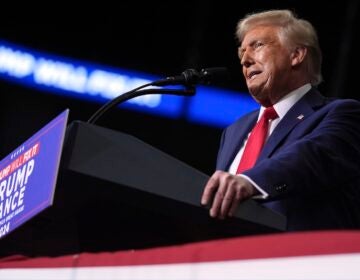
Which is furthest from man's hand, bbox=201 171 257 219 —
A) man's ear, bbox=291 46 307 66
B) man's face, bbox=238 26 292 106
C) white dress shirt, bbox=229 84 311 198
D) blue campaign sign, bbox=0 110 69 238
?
man's ear, bbox=291 46 307 66

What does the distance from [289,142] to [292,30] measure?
1.69ft

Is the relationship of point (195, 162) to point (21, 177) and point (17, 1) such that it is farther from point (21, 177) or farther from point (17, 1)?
point (21, 177)

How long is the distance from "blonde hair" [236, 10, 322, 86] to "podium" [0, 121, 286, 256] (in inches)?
35.7

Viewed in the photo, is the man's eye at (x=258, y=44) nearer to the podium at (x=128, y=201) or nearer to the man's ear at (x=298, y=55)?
the man's ear at (x=298, y=55)

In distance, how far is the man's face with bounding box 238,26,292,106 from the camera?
216 centimetres

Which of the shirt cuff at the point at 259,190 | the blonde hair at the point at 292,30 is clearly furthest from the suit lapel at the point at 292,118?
the shirt cuff at the point at 259,190

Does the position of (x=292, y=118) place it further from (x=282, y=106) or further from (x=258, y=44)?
(x=258, y=44)

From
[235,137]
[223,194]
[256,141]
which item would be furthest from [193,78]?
[223,194]

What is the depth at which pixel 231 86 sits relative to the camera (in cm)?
493

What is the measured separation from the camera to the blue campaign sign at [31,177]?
1364mm

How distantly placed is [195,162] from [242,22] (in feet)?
8.62

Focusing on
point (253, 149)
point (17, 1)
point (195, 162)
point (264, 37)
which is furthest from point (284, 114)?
point (17, 1)

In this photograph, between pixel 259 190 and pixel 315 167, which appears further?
pixel 315 167

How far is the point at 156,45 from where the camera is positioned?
5027 millimetres
